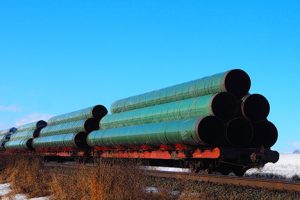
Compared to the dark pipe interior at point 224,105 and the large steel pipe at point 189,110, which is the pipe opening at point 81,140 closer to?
the large steel pipe at point 189,110

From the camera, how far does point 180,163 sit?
20.0 meters

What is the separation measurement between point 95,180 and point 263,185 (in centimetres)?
561

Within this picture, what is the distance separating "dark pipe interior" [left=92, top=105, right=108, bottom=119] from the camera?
31.4m

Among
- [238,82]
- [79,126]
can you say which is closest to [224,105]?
[238,82]

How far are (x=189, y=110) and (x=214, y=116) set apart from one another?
1595mm

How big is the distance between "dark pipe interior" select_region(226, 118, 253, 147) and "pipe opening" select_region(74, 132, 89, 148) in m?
15.7

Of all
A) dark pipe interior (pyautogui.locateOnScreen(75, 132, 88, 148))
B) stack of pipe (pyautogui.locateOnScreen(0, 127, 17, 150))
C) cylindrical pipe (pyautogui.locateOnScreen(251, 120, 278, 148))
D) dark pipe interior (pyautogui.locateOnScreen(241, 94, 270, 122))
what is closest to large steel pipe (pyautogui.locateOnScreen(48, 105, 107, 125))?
dark pipe interior (pyautogui.locateOnScreen(75, 132, 88, 148))

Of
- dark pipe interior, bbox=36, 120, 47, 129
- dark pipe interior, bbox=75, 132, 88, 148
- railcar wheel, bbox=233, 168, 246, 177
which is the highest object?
dark pipe interior, bbox=36, 120, 47, 129

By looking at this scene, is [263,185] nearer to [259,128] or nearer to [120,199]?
[120,199]

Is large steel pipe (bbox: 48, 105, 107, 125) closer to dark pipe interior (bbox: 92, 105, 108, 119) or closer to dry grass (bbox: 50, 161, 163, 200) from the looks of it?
dark pipe interior (bbox: 92, 105, 108, 119)

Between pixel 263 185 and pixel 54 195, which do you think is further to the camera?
pixel 263 185

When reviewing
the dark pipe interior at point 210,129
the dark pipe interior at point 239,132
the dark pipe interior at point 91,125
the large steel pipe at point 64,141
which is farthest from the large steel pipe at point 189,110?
the large steel pipe at point 64,141

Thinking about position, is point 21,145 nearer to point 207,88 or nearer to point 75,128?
point 75,128

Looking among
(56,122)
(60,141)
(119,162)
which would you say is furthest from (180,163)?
(56,122)
